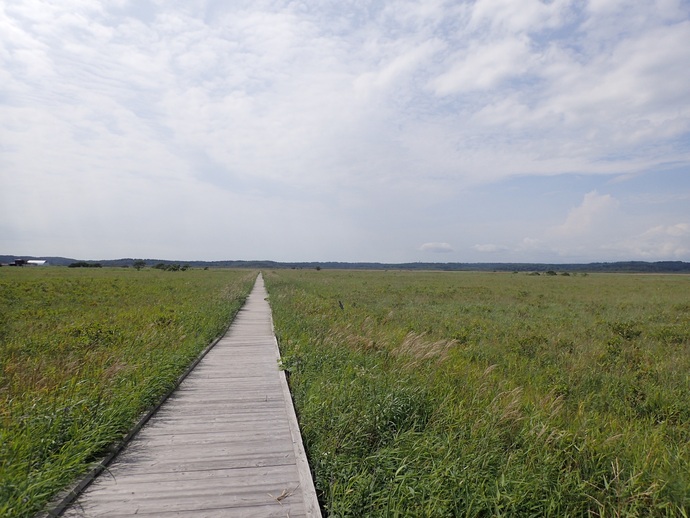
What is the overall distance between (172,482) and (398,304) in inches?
766

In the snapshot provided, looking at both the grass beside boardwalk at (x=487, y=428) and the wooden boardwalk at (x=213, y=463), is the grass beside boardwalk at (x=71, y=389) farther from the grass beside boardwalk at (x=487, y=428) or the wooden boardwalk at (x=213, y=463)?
the grass beside boardwalk at (x=487, y=428)

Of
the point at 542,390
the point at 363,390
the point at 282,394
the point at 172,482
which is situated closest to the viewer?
the point at 172,482

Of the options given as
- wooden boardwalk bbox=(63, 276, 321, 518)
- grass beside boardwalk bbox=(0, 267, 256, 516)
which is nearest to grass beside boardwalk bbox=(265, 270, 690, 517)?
wooden boardwalk bbox=(63, 276, 321, 518)

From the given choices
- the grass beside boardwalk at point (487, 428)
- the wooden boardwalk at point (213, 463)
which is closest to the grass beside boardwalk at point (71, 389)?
the wooden boardwalk at point (213, 463)

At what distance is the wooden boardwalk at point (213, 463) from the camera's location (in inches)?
A: 131

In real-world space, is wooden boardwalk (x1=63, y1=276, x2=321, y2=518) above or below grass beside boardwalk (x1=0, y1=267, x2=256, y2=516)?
below

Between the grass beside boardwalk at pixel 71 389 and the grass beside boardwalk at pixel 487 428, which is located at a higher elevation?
the grass beside boardwalk at pixel 71 389

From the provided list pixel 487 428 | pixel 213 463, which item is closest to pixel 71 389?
pixel 213 463

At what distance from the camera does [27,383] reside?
224 inches

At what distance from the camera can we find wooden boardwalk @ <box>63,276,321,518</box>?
3332 millimetres

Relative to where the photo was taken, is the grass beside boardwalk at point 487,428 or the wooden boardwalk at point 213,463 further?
the grass beside boardwalk at point 487,428

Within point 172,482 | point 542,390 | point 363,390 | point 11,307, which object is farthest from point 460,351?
point 11,307

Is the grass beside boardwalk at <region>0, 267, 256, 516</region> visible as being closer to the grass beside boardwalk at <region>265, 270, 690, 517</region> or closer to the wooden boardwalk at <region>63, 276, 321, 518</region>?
the wooden boardwalk at <region>63, 276, 321, 518</region>

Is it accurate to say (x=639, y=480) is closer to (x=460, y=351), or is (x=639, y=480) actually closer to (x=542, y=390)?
(x=542, y=390)
